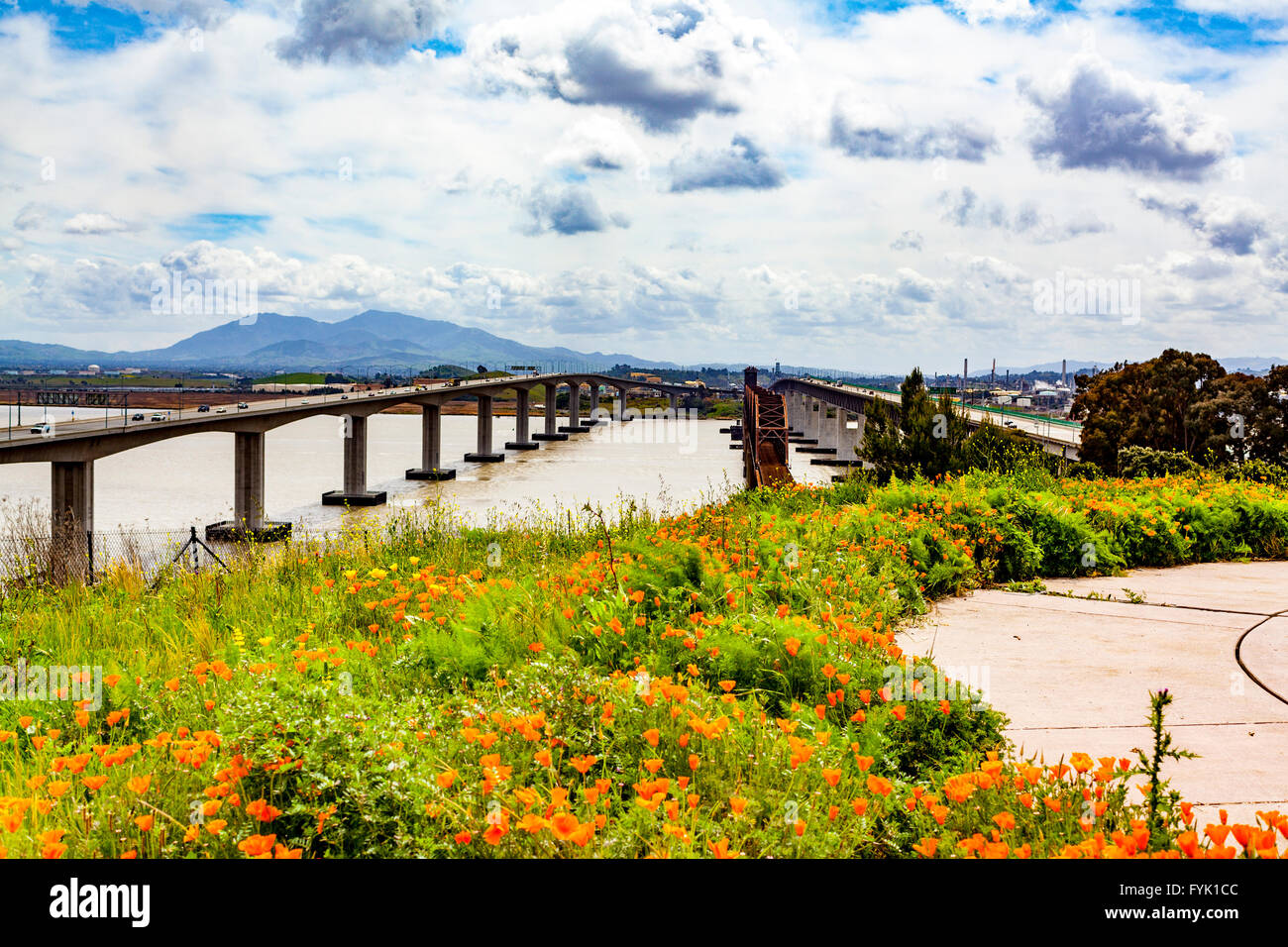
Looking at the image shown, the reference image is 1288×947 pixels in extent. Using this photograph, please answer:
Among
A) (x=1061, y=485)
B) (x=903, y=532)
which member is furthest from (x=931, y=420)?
(x=903, y=532)

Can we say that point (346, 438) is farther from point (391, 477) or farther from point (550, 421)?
point (550, 421)

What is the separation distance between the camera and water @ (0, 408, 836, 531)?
152 ft

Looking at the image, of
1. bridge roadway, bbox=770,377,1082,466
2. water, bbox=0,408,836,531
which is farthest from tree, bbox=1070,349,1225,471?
water, bbox=0,408,836,531

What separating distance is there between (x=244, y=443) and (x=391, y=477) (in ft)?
72.8

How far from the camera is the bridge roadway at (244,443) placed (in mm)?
37969

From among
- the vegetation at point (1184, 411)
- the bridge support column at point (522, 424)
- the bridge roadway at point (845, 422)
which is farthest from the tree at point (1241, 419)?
the bridge support column at point (522, 424)

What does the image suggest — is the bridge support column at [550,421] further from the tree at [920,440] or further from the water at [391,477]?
the tree at [920,440]

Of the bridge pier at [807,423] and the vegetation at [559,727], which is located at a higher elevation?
the bridge pier at [807,423]

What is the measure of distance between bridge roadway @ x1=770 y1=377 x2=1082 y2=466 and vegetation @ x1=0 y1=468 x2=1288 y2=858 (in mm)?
14351

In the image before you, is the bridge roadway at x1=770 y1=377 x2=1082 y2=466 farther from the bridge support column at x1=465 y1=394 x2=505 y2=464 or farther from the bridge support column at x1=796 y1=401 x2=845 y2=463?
the bridge support column at x1=465 y1=394 x2=505 y2=464

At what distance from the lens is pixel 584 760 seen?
3.63m

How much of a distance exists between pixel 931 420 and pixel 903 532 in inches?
482

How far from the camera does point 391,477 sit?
74.4 meters

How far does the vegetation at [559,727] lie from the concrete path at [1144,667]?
31 centimetres
